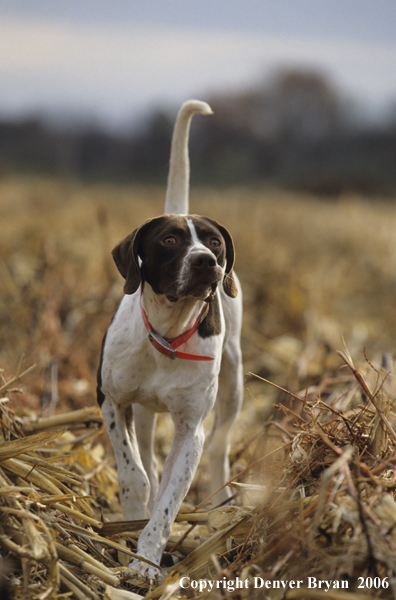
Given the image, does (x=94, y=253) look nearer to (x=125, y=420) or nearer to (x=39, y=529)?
(x=125, y=420)

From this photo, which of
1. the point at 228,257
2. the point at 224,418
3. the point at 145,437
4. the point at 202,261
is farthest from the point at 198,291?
the point at 224,418

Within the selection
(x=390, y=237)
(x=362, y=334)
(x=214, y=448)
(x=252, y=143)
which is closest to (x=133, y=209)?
(x=390, y=237)

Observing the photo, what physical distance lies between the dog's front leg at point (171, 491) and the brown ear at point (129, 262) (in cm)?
78

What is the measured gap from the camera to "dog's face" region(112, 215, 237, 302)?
2871 mm

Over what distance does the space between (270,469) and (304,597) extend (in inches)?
37.3

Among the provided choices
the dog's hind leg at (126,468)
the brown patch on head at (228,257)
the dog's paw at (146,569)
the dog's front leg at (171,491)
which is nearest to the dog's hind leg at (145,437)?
the dog's hind leg at (126,468)

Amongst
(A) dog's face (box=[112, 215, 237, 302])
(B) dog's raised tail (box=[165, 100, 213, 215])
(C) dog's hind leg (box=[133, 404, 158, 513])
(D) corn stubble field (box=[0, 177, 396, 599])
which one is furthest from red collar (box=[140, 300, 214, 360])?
(B) dog's raised tail (box=[165, 100, 213, 215])

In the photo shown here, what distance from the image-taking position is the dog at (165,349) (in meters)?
2.97

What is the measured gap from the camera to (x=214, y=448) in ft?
13.4

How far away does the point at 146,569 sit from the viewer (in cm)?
288

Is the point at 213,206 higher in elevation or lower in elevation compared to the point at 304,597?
lower

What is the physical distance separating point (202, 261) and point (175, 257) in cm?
17

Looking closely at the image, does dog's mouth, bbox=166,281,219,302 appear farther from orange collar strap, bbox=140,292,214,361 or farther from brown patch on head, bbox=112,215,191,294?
orange collar strap, bbox=140,292,214,361

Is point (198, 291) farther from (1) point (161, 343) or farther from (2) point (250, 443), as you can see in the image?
(2) point (250, 443)
